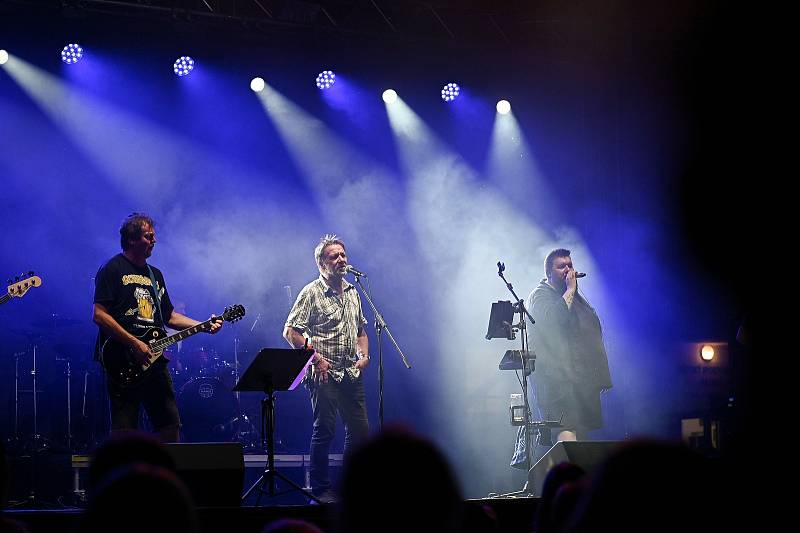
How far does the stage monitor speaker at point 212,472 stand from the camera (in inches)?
207

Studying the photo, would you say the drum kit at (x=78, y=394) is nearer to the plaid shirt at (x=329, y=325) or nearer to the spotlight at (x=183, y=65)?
the plaid shirt at (x=329, y=325)

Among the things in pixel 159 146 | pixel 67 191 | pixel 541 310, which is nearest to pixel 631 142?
pixel 541 310

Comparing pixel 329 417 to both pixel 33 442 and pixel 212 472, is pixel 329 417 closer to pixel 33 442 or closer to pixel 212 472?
pixel 212 472

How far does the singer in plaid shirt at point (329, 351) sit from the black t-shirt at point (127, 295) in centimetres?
167

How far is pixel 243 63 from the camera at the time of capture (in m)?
11.9

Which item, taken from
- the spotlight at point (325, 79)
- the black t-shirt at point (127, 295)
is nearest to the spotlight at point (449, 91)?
the spotlight at point (325, 79)

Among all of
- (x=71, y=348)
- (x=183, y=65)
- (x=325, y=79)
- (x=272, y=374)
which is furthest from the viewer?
(x=325, y=79)

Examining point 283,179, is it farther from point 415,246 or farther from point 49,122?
point 49,122

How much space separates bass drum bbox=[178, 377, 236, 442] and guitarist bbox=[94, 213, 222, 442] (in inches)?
178

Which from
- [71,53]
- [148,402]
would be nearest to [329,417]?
[148,402]

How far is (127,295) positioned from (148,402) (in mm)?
846

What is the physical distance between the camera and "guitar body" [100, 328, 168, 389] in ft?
21.2

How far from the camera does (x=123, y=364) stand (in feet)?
21.2

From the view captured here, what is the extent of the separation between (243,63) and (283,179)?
1716 millimetres
